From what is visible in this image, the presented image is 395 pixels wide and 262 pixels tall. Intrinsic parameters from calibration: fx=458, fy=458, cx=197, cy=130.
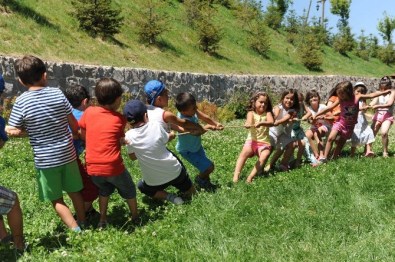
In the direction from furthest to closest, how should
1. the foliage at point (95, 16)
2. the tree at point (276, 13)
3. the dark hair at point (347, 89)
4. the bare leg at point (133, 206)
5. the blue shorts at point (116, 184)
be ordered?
the tree at point (276, 13)
the foliage at point (95, 16)
the dark hair at point (347, 89)
the bare leg at point (133, 206)
the blue shorts at point (116, 184)

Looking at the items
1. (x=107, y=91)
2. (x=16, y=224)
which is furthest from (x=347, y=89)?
(x=16, y=224)

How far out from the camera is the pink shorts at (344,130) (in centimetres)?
817

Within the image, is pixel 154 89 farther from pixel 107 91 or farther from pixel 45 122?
pixel 45 122

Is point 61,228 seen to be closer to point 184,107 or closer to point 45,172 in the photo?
point 45,172

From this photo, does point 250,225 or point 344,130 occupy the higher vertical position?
point 344,130

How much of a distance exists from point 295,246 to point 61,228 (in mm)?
2557

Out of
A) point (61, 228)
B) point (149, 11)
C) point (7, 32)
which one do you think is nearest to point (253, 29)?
point (149, 11)

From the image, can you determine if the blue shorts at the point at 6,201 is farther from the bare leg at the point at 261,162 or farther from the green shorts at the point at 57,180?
the bare leg at the point at 261,162

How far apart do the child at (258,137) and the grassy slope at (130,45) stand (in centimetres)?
798

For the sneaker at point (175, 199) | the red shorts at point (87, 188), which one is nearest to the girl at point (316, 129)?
the sneaker at point (175, 199)

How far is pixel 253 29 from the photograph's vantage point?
28.3m

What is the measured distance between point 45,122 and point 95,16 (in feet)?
43.7

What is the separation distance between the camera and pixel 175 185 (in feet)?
18.9

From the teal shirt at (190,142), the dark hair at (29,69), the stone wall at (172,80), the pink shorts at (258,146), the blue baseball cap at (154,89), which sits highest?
the dark hair at (29,69)
